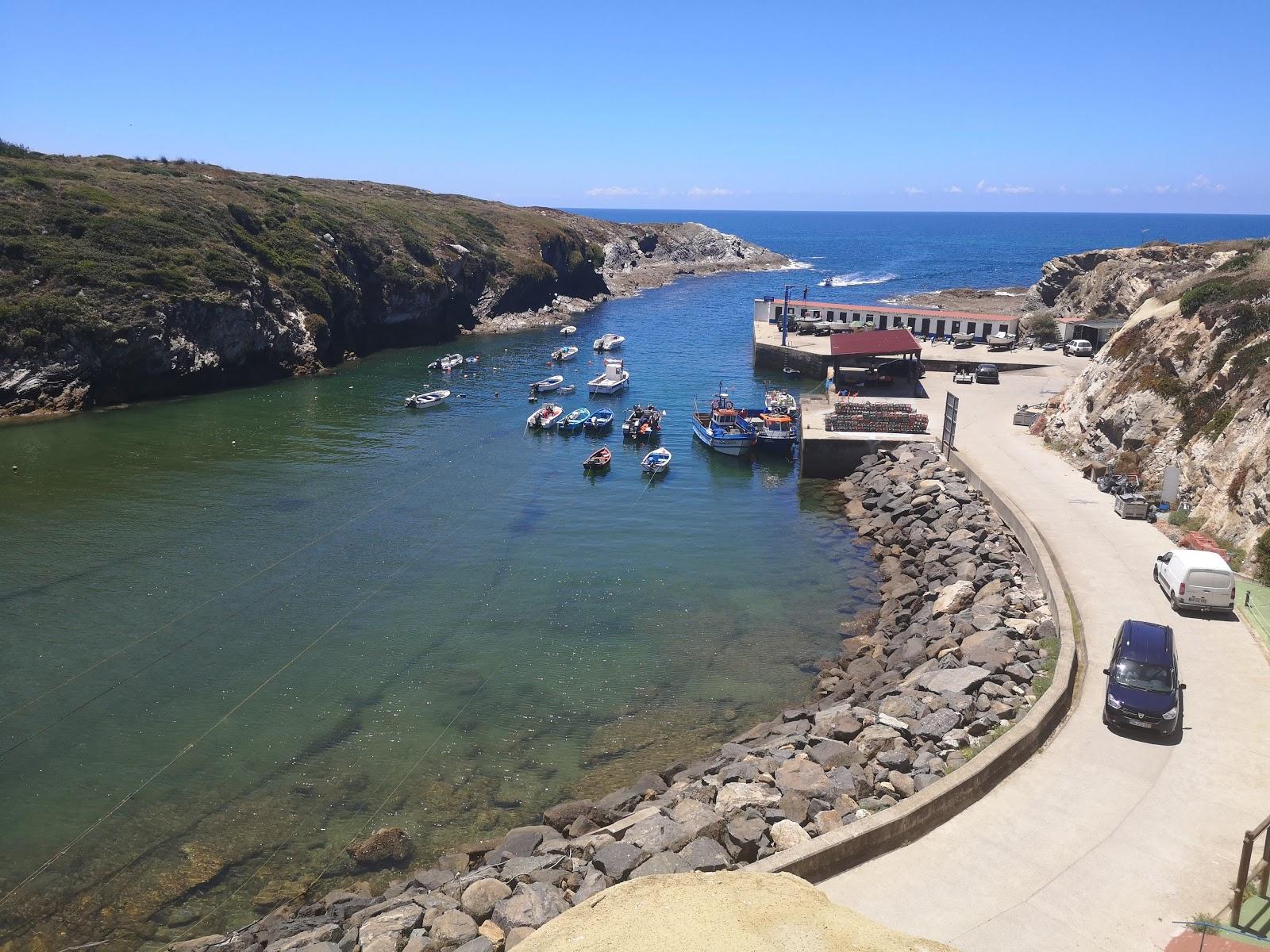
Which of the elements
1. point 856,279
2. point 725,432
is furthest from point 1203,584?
point 856,279

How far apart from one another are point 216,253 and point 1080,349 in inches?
2891

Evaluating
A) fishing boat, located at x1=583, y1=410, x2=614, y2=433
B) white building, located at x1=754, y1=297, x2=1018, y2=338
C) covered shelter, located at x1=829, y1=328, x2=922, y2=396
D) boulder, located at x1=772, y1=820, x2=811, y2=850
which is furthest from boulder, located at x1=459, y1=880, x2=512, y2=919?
white building, located at x1=754, y1=297, x2=1018, y2=338

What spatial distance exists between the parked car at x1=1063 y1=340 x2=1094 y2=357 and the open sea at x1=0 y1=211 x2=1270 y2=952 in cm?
3309

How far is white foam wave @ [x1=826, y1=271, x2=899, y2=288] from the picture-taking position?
16750 cm

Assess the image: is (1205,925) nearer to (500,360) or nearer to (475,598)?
(475,598)

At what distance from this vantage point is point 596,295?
479 ft

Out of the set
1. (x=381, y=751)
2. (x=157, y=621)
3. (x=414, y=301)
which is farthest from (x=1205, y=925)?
(x=414, y=301)

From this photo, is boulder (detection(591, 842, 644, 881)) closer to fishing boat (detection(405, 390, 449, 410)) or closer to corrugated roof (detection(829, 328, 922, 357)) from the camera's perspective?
corrugated roof (detection(829, 328, 922, 357))

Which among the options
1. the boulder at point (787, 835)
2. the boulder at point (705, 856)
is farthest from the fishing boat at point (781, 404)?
the boulder at point (705, 856)

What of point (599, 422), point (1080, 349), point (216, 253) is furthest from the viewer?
point (216, 253)

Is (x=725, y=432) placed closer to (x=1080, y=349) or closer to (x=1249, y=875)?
(x=1080, y=349)

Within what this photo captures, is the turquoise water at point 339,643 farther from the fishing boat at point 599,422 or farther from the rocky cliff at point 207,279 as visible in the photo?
the rocky cliff at point 207,279

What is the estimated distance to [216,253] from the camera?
7800 cm

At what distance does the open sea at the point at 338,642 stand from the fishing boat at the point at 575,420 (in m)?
3.28
